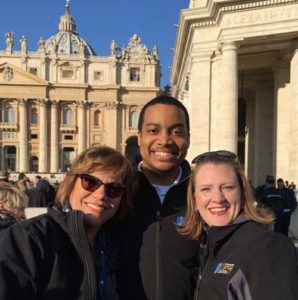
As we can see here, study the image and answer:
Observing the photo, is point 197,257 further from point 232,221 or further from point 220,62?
point 220,62

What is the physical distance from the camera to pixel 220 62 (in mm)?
15562

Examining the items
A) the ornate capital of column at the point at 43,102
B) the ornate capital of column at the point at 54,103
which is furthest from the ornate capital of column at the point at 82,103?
the ornate capital of column at the point at 43,102

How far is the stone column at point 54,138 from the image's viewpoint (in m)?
61.8

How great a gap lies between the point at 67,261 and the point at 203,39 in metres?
14.8

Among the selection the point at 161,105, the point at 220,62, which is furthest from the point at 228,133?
the point at 161,105

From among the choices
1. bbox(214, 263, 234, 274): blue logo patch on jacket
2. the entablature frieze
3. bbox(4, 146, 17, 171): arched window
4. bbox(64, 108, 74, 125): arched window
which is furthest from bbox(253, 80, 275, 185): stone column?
bbox(4, 146, 17, 171): arched window

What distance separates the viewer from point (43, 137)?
6178 cm

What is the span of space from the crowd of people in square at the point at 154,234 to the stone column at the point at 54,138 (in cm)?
5982

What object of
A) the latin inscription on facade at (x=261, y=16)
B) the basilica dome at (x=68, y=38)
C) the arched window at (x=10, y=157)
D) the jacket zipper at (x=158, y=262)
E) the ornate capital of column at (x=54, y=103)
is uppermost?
the basilica dome at (x=68, y=38)

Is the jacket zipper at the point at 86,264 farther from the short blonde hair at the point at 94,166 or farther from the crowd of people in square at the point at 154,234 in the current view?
the short blonde hair at the point at 94,166

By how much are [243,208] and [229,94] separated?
12673 millimetres

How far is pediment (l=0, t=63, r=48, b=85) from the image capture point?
61781mm

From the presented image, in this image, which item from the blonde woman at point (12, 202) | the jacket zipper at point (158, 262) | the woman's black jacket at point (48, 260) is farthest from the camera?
the blonde woman at point (12, 202)

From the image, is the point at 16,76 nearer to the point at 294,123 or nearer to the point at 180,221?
the point at 294,123
